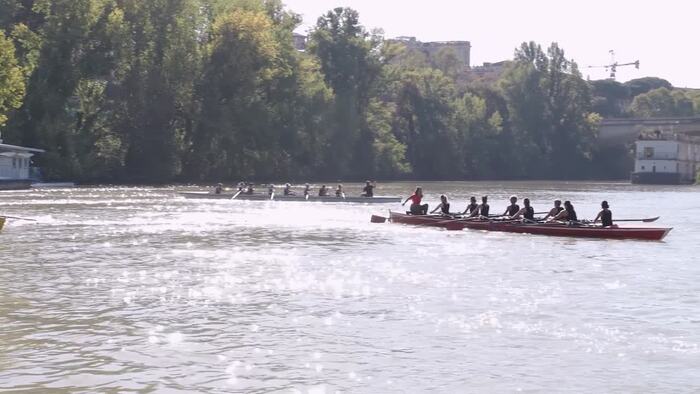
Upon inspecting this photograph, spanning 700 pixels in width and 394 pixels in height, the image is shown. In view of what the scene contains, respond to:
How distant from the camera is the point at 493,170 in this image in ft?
442

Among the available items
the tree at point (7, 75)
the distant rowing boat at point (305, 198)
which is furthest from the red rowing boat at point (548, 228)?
the tree at point (7, 75)

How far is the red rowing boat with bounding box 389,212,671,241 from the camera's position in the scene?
37344 mm

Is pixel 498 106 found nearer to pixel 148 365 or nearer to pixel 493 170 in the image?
pixel 493 170

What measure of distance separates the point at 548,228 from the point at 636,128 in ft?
370

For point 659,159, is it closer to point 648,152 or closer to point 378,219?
point 648,152

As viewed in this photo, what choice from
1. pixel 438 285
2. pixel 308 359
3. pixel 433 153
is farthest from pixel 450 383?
pixel 433 153

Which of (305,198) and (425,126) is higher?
(425,126)

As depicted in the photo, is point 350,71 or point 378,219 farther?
point 350,71

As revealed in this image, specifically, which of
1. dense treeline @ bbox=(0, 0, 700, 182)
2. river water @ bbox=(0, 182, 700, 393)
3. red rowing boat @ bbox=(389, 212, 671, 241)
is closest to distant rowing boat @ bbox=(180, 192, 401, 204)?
dense treeline @ bbox=(0, 0, 700, 182)

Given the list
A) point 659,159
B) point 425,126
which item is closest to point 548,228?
point 425,126

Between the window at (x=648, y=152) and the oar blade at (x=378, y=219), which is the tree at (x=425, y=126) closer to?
the window at (x=648, y=152)

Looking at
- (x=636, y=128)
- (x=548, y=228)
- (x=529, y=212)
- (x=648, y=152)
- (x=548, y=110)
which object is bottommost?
(x=548, y=228)

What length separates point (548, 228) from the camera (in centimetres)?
3875

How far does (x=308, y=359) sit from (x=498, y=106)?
129952mm
